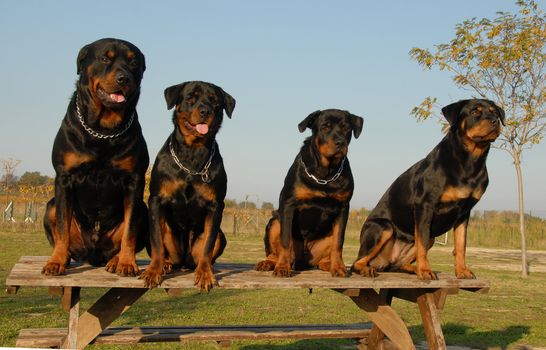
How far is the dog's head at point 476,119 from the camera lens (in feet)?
15.4

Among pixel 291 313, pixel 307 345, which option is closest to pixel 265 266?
pixel 307 345

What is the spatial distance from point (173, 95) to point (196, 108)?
0.76 feet

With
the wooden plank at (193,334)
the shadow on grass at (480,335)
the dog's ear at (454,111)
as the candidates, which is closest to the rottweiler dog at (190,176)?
the wooden plank at (193,334)

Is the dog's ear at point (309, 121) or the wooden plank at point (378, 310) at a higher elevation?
the dog's ear at point (309, 121)

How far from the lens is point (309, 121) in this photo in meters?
5.04

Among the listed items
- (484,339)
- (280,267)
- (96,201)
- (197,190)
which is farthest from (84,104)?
(484,339)

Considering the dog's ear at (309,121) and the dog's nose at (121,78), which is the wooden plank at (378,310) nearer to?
the dog's ear at (309,121)

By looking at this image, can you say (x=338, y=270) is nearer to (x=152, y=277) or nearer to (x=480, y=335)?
(x=152, y=277)

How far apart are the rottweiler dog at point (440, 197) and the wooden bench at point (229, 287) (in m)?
A: 0.26

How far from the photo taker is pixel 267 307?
9219mm

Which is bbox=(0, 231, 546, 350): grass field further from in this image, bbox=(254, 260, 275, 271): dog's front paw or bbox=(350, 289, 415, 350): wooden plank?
bbox=(254, 260, 275, 271): dog's front paw

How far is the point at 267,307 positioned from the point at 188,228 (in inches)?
202

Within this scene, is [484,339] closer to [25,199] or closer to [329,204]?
[329,204]

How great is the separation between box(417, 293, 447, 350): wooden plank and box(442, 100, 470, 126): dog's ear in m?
1.50
